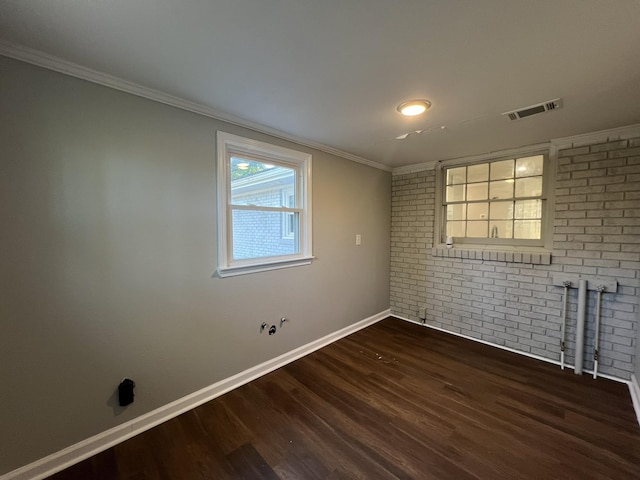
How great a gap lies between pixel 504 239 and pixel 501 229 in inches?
5.0

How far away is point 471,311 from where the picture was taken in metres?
3.29

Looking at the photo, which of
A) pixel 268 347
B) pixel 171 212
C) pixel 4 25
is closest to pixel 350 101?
pixel 171 212

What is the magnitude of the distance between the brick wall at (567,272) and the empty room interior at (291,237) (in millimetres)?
22

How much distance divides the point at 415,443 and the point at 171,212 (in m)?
2.34

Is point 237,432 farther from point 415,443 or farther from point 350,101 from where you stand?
point 350,101

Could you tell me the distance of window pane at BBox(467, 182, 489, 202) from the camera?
10.7 feet

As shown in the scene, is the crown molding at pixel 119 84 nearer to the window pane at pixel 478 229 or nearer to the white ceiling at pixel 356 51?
the white ceiling at pixel 356 51

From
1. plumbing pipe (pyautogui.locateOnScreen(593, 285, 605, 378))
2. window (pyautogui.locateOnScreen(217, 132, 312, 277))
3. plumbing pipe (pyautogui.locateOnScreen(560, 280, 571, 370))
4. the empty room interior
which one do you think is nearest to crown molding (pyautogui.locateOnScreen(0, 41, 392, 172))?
the empty room interior

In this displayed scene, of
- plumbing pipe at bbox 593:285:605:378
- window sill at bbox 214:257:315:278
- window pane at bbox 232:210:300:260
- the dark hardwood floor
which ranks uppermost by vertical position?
window pane at bbox 232:210:300:260

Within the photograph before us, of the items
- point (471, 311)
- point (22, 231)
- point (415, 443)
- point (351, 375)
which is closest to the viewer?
point (22, 231)

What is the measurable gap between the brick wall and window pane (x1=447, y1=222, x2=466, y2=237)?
0.26 metres

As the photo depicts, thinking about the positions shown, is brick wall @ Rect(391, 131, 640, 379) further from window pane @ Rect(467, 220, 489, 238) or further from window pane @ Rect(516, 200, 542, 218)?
window pane @ Rect(467, 220, 489, 238)

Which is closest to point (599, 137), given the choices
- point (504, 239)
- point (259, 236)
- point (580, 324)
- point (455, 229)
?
point (504, 239)

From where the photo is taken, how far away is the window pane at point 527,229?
115 inches
